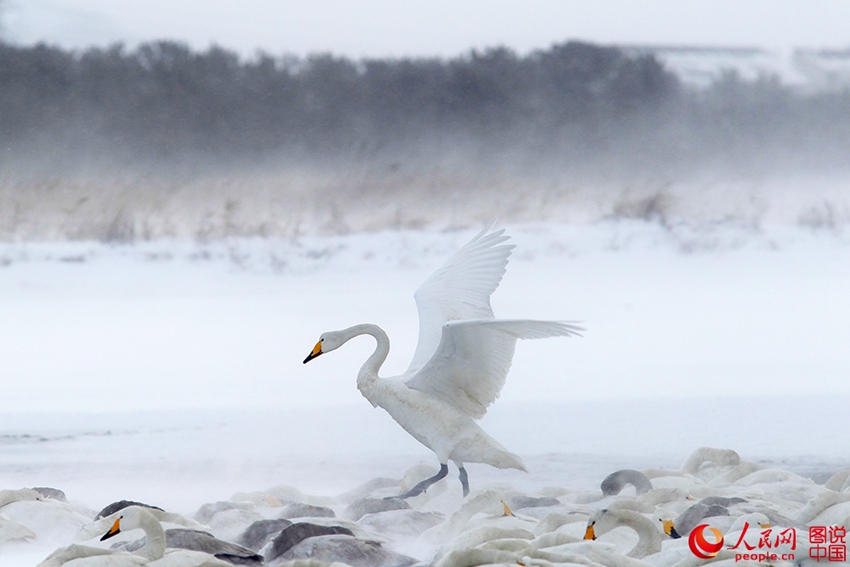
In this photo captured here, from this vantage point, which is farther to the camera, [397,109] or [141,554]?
[397,109]

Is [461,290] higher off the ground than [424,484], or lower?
higher

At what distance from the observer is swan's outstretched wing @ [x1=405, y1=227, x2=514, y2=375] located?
10.3ft

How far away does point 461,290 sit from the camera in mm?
3193

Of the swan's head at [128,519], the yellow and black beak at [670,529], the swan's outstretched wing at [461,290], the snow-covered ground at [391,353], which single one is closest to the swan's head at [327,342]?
the swan's outstretched wing at [461,290]

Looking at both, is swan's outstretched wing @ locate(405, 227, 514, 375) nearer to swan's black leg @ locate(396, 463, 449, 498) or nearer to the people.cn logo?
swan's black leg @ locate(396, 463, 449, 498)

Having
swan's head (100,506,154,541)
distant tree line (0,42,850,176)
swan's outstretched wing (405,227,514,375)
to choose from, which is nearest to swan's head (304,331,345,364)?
swan's outstretched wing (405,227,514,375)

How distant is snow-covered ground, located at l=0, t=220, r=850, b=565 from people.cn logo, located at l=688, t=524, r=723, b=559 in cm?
173

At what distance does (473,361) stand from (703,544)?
900mm

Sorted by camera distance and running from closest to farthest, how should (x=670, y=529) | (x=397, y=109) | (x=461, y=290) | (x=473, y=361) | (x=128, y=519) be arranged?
(x=128, y=519)
(x=670, y=529)
(x=473, y=361)
(x=461, y=290)
(x=397, y=109)

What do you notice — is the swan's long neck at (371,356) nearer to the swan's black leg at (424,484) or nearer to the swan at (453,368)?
the swan at (453,368)

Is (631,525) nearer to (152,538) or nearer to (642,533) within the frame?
(642,533)

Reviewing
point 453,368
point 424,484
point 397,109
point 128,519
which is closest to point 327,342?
point 453,368

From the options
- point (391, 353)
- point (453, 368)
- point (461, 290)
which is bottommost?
point (453, 368)

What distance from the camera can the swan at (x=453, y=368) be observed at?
9.57 feet
